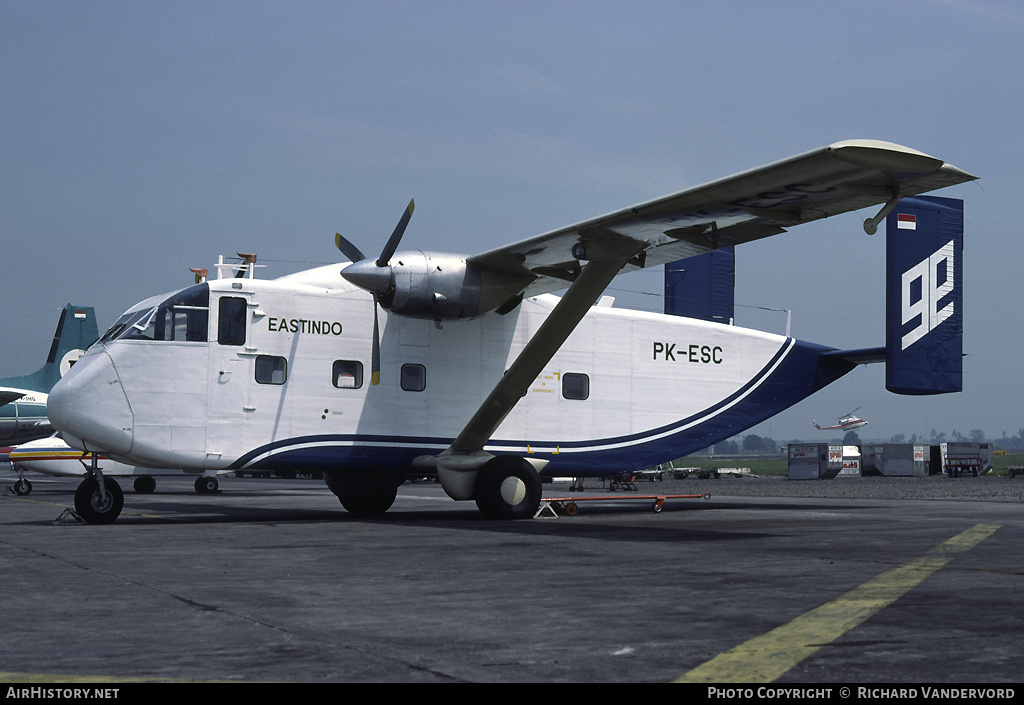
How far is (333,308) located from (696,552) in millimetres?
9488

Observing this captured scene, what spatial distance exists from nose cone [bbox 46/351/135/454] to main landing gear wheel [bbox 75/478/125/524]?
78 cm

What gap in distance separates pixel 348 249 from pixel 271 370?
269 cm

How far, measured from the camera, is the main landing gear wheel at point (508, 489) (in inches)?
682

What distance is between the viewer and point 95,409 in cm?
1590

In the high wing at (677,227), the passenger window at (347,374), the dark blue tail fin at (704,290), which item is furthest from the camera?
the dark blue tail fin at (704,290)

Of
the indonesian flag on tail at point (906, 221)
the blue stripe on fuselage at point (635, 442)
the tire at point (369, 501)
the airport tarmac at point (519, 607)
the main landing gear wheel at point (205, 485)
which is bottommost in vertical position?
the main landing gear wheel at point (205, 485)

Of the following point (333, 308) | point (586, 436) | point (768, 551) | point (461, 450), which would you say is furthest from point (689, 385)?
point (768, 551)

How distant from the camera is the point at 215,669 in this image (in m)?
4.86

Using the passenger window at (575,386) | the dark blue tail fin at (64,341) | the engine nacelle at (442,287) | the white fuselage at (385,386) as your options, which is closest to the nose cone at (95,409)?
the white fuselage at (385,386)

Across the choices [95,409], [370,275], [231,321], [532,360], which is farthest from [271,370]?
[532,360]

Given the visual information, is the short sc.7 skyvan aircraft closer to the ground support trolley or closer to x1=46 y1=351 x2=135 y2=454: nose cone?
x1=46 y1=351 x2=135 y2=454: nose cone

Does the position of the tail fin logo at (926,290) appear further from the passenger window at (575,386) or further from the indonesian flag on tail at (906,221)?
the passenger window at (575,386)

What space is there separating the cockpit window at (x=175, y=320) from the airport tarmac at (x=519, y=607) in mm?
A: 4001

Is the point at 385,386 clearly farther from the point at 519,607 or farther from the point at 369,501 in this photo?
the point at 519,607
